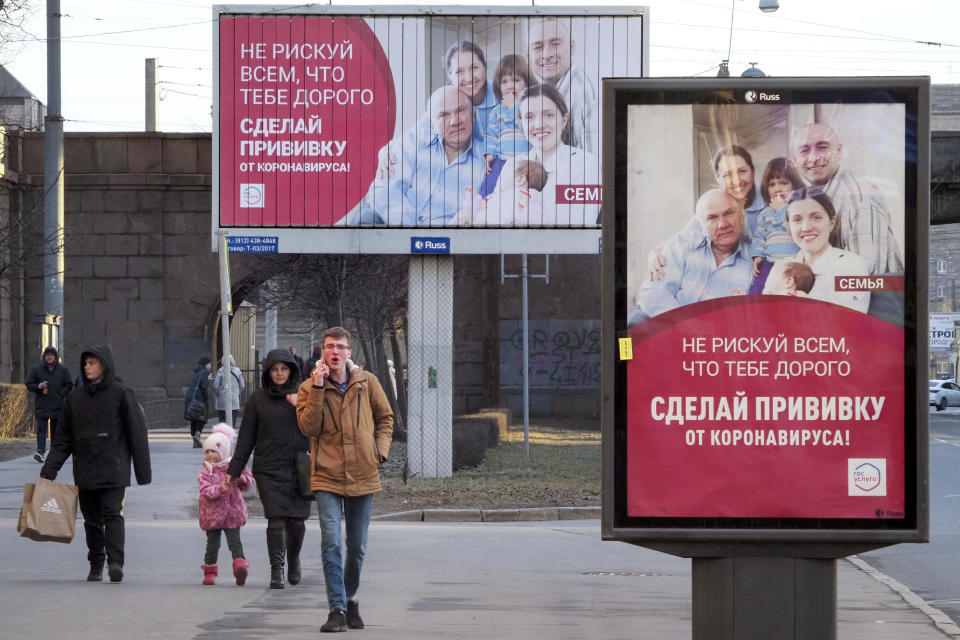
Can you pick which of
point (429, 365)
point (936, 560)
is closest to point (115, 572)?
point (936, 560)

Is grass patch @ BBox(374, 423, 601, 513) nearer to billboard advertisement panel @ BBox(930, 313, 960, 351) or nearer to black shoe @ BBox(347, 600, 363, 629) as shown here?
black shoe @ BBox(347, 600, 363, 629)

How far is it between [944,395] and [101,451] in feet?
188

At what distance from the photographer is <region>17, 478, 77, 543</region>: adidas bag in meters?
10.0

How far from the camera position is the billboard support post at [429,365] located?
1930 centimetres

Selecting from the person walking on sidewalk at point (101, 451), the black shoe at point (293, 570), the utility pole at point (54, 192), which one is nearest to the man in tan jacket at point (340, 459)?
the black shoe at point (293, 570)

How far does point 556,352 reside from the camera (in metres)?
38.1

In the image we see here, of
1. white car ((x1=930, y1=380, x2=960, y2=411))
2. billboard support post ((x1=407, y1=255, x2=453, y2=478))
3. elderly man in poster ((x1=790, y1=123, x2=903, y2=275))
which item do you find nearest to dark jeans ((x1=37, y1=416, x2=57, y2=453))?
billboard support post ((x1=407, y1=255, x2=453, y2=478))

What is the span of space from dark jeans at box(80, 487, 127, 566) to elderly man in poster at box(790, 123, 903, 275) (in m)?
6.16

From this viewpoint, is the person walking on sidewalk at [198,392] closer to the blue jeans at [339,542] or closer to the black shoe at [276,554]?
the black shoe at [276,554]

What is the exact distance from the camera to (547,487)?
1830 cm

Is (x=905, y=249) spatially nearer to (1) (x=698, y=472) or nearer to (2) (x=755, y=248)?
(2) (x=755, y=248)

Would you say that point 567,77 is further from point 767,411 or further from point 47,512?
point 767,411

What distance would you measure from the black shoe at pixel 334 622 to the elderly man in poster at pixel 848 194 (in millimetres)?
3742

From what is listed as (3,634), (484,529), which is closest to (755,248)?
(3,634)
